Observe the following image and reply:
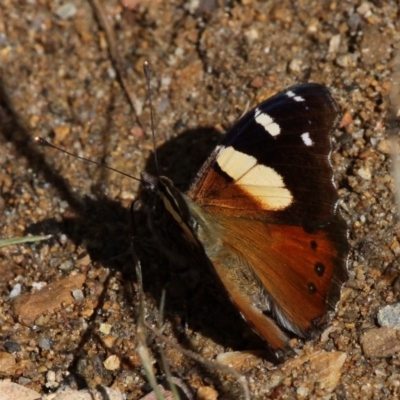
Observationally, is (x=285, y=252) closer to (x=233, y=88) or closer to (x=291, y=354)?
(x=291, y=354)

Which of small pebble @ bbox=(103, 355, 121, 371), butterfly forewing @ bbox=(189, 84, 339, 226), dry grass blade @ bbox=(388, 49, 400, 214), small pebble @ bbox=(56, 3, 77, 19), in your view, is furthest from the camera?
small pebble @ bbox=(56, 3, 77, 19)

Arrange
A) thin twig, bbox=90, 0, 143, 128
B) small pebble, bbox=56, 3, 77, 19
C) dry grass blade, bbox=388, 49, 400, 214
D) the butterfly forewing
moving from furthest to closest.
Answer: small pebble, bbox=56, 3, 77, 19, thin twig, bbox=90, 0, 143, 128, dry grass blade, bbox=388, 49, 400, 214, the butterfly forewing

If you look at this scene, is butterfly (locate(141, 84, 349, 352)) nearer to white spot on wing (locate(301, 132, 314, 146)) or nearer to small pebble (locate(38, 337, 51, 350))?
white spot on wing (locate(301, 132, 314, 146))

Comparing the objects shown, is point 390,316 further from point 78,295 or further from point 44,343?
point 44,343

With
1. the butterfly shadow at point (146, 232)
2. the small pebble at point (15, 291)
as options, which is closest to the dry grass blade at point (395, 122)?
the butterfly shadow at point (146, 232)

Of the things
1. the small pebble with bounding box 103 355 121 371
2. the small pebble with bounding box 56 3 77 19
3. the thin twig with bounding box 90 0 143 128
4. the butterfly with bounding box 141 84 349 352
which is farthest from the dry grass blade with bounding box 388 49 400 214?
the small pebble with bounding box 56 3 77 19

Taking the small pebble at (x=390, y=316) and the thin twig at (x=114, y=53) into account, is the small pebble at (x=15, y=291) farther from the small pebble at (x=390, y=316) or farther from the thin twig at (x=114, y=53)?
the small pebble at (x=390, y=316)

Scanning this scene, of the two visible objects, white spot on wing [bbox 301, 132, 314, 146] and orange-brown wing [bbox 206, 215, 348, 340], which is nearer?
orange-brown wing [bbox 206, 215, 348, 340]
